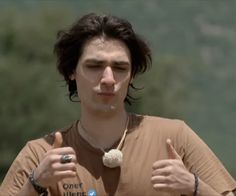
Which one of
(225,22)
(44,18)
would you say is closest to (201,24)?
(225,22)

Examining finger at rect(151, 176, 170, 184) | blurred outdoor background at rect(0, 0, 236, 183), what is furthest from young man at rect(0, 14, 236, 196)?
blurred outdoor background at rect(0, 0, 236, 183)

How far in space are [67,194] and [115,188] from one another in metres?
0.19

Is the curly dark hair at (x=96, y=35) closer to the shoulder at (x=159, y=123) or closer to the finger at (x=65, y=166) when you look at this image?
the shoulder at (x=159, y=123)

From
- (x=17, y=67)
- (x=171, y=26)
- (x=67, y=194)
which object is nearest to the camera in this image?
(x=67, y=194)

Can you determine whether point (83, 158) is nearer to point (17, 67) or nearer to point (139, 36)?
point (139, 36)

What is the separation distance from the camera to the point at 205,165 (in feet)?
13.5

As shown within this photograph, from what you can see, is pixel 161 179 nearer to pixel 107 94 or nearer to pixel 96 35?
pixel 107 94

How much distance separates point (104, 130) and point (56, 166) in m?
0.44

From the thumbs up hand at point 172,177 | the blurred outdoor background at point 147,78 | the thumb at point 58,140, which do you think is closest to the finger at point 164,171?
the thumbs up hand at point 172,177

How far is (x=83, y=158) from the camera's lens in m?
4.14

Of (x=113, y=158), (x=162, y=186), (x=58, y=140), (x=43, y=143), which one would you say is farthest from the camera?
(x=43, y=143)

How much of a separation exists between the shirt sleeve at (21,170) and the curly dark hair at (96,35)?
0.42 m

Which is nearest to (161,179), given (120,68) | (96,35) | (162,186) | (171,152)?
(162,186)

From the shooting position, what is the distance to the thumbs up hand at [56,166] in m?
3.82
